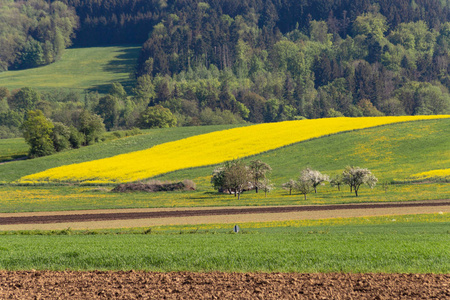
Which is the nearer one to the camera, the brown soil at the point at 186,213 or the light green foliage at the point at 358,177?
the brown soil at the point at 186,213

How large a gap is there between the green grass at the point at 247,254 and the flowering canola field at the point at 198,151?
5157cm

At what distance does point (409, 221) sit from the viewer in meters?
34.7

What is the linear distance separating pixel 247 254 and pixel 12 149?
9960 cm

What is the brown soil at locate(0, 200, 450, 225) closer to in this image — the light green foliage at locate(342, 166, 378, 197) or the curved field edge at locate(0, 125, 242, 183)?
the light green foliage at locate(342, 166, 378, 197)

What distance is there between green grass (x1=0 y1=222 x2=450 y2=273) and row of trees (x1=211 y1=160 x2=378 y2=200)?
3260 centimetres

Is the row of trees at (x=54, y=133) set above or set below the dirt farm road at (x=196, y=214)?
above

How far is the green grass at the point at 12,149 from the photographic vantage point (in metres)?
102

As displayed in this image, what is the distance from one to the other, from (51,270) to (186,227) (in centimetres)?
1539

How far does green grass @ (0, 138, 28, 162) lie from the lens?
102162 mm

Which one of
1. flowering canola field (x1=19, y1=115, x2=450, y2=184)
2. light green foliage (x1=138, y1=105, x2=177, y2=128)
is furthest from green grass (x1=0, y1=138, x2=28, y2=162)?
light green foliage (x1=138, y1=105, x2=177, y2=128)

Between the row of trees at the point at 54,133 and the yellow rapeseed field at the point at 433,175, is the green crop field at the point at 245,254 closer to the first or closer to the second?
the yellow rapeseed field at the point at 433,175

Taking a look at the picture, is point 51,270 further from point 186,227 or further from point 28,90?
point 28,90

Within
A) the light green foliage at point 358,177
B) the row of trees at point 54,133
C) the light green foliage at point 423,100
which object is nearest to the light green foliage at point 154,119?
the row of trees at point 54,133

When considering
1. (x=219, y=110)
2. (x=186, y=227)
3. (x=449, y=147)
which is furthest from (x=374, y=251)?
(x=219, y=110)
